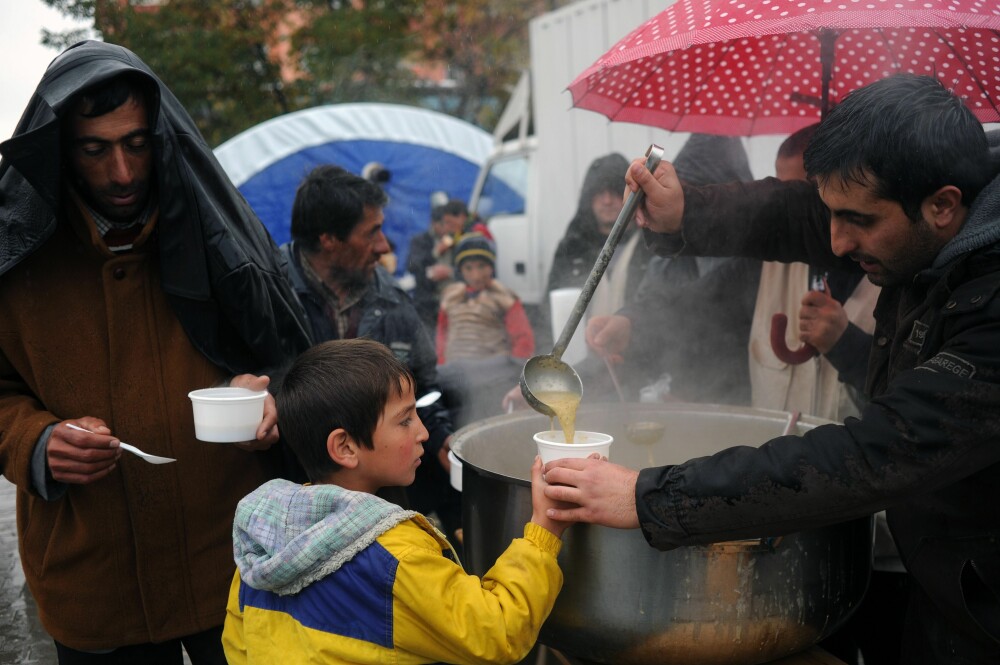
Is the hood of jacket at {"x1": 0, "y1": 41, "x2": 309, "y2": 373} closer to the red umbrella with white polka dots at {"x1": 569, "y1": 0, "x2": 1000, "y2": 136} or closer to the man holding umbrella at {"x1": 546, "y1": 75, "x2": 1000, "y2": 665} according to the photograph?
the man holding umbrella at {"x1": 546, "y1": 75, "x2": 1000, "y2": 665}

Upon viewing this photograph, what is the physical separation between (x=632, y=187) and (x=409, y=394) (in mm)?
835

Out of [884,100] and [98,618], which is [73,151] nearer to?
[98,618]

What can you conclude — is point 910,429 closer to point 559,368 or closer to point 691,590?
point 691,590

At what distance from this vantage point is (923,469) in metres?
1.47

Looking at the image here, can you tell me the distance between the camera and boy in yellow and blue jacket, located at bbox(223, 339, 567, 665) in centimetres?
155

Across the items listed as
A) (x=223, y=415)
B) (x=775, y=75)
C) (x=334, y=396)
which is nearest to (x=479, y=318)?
(x=775, y=75)

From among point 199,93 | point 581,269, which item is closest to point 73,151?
point 581,269

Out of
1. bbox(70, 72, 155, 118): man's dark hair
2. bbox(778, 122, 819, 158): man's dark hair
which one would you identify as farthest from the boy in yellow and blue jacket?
bbox(778, 122, 819, 158): man's dark hair

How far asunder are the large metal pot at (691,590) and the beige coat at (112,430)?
2.53 ft

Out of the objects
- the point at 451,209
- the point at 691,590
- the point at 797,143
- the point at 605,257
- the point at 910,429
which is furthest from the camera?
the point at 451,209

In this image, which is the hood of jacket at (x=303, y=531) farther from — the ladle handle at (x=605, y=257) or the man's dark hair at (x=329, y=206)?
the man's dark hair at (x=329, y=206)

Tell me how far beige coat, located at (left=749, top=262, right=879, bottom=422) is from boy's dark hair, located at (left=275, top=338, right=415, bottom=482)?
1.86 meters

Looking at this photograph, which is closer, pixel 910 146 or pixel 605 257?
pixel 910 146

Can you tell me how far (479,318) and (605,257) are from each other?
4231 mm
